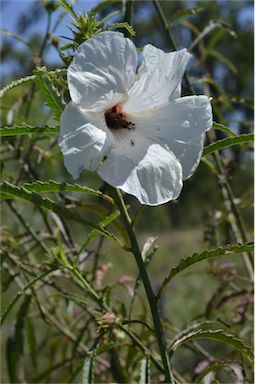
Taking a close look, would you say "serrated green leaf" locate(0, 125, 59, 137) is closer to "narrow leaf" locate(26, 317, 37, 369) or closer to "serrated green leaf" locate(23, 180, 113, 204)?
"serrated green leaf" locate(23, 180, 113, 204)

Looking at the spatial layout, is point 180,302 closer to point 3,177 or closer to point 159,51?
point 3,177

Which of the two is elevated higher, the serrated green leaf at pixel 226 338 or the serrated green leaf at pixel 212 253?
the serrated green leaf at pixel 212 253

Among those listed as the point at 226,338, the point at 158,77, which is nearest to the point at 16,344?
the point at 226,338

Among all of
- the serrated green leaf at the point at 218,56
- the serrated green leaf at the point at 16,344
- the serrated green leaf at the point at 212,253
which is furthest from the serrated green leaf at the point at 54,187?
the serrated green leaf at the point at 218,56

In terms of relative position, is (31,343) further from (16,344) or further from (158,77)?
(158,77)

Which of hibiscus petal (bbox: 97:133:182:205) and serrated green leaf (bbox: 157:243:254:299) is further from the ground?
hibiscus petal (bbox: 97:133:182:205)

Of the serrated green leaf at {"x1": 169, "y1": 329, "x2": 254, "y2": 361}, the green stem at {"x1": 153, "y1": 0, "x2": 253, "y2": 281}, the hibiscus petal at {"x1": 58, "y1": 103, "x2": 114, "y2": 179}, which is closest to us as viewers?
the hibiscus petal at {"x1": 58, "y1": 103, "x2": 114, "y2": 179}

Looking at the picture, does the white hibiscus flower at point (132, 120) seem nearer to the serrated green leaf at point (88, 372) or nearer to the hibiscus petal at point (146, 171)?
the hibiscus petal at point (146, 171)

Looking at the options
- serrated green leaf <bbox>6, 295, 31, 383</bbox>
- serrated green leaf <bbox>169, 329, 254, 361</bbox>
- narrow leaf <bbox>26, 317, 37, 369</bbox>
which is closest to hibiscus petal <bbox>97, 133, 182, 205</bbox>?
serrated green leaf <bbox>169, 329, 254, 361</bbox>
